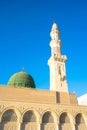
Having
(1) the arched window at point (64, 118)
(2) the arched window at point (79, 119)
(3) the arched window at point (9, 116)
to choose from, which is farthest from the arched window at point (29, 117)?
(2) the arched window at point (79, 119)

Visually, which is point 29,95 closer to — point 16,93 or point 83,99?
point 16,93

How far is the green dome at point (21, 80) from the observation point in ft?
81.9

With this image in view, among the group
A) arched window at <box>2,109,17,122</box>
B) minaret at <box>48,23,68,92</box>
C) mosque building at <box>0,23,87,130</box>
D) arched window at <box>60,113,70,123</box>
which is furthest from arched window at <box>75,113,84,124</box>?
arched window at <box>2,109,17,122</box>

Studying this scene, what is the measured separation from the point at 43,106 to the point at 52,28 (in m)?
20.0

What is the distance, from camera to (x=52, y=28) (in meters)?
34.9

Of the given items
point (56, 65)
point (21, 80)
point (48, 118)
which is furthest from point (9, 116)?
point (56, 65)

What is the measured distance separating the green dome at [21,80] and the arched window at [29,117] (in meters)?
6.90

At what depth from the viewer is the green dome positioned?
2496cm

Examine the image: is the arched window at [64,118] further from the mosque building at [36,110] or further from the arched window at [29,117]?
the arched window at [29,117]

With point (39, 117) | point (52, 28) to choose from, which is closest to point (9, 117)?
point (39, 117)

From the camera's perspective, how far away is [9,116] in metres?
17.5

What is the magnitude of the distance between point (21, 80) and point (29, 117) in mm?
7705

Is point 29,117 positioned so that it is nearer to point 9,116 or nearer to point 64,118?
point 9,116

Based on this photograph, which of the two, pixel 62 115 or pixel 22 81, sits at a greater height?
pixel 22 81
